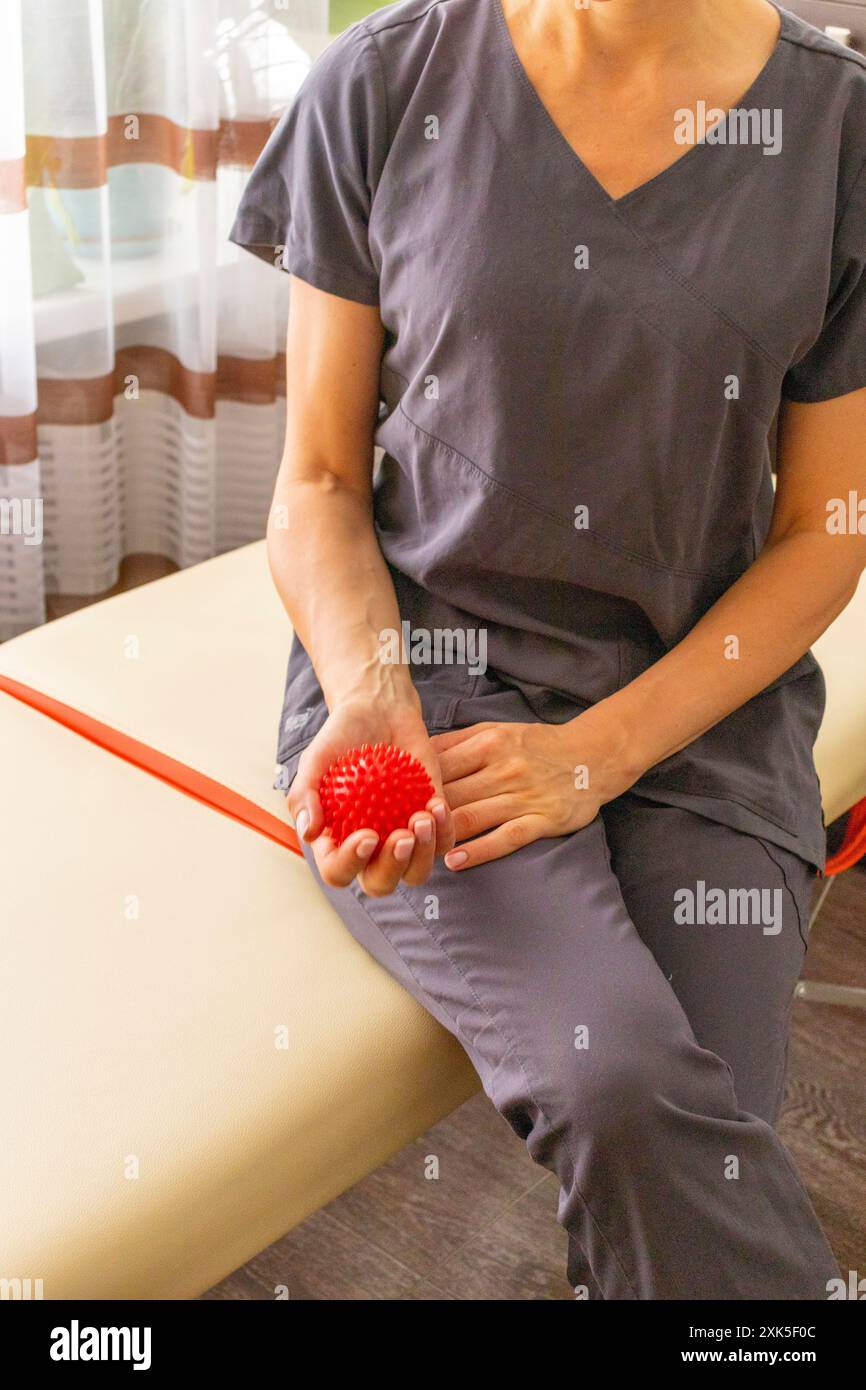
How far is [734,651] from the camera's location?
107 centimetres

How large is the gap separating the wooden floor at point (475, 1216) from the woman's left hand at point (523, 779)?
21.0 inches

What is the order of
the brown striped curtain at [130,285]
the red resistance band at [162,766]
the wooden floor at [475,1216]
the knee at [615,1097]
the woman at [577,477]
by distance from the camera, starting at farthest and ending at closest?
1. the brown striped curtain at [130,285]
2. the wooden floor at [475,1216]
3. the red resistance band at [162,766]
4. the woman at [577,477]
5. the knee at [615,1097]

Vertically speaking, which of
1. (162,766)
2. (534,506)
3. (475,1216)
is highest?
(534,506)

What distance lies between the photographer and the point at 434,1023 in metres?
1.00

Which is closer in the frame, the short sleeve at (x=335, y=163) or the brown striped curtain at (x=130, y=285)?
the short sleeve at (x=335, y=163)

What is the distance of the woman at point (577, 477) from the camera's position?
98 centimetres

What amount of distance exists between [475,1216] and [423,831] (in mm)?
633

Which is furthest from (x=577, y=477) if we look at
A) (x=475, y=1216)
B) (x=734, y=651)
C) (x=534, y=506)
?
(x=475, y=1216)

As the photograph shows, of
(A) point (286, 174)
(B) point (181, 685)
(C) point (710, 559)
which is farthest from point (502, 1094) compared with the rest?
(A) point (286, 174)

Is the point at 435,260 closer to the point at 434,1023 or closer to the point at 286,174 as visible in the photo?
the point at 286,174

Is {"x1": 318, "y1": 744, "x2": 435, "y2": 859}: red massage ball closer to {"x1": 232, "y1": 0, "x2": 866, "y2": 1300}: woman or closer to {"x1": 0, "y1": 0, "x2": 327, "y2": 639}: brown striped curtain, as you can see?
{"x1": 232, "y1": 0, "x2": 866, "y2": 1300}: woman

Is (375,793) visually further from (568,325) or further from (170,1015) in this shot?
(568,325)

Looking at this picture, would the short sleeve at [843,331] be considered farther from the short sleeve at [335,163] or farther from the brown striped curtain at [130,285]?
the brown striped curtain at [130,285]

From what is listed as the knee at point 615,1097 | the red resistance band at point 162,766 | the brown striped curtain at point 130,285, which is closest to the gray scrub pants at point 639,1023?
the knee at point 615,1097
